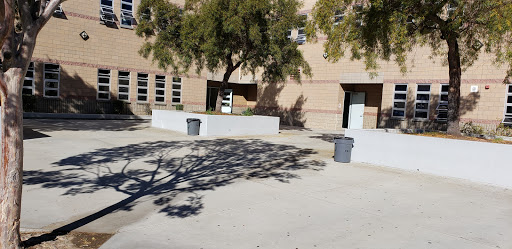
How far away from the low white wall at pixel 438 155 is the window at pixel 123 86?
18651mm

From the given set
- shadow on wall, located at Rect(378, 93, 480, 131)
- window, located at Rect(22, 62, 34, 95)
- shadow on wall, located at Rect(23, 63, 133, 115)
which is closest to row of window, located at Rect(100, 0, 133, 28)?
shadow on wall, located at Rect(23, 63, 133, 115)

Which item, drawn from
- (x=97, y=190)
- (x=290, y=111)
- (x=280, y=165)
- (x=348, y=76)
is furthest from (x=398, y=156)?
(x=290, y=111)

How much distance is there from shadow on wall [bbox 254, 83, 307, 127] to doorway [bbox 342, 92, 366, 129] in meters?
2.86

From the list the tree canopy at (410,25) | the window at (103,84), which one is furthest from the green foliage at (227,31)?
the window at (103,84)

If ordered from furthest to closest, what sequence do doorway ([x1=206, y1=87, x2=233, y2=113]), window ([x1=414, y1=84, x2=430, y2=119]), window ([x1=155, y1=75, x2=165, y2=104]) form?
doorway ([x1=206, y1=87, x2=233, y2=113]) < window ([x1=155, y1=75, x2=165, y2=104]) < window ([x1=414, y1=84, x2=430, y2=119])

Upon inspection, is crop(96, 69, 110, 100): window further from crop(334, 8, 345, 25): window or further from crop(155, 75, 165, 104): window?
crop(334, 8, 345, 25): window

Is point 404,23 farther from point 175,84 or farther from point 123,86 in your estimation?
point 175,84

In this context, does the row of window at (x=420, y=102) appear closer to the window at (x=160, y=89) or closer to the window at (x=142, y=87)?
the window at (x=160, y=89)

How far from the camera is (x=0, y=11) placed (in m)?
4.34

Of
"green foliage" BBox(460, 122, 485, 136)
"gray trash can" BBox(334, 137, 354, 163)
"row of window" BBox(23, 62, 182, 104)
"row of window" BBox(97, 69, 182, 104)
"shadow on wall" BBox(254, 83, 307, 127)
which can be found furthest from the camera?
"shadow on wall" BBox(254, 83, 307, 127)

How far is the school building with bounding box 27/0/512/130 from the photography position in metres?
20.1

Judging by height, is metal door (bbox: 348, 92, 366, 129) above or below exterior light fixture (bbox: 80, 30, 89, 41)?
below

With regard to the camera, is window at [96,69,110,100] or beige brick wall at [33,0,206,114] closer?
beige brick wall at [33,0,206,114]

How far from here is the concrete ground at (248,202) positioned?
5469 mm
